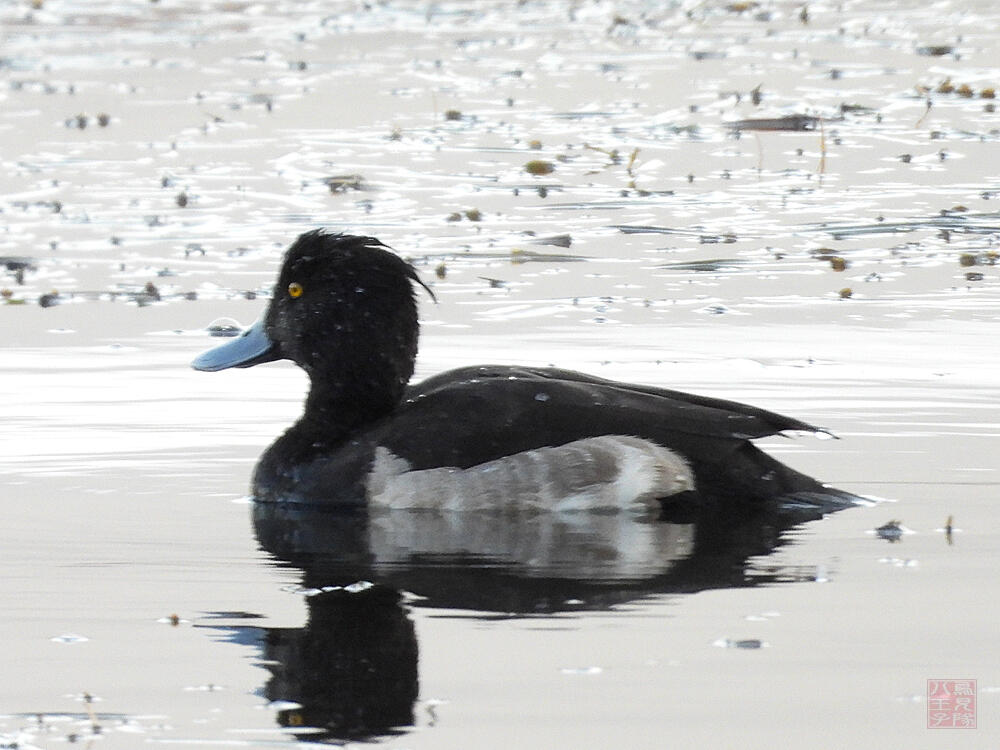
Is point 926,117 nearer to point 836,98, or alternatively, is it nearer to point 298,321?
point 836,98

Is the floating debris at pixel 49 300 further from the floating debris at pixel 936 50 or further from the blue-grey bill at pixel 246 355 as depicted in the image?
the floating debris at pixel 936 50

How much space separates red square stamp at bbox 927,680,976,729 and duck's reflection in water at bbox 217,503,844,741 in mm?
1465

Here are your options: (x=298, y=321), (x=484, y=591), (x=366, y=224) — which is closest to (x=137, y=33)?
(x=366, y=224)

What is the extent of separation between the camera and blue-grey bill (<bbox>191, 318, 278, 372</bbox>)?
10305 mm

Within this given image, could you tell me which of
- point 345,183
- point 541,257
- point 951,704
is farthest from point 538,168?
point 951,704

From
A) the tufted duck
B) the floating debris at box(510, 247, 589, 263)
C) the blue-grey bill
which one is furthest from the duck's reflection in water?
the floating debris at box(510, 247, 589, 263)

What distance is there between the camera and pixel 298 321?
397 inches

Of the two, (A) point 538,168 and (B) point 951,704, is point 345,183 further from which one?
(B) point 951,704

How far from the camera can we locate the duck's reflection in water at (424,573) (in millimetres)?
6586

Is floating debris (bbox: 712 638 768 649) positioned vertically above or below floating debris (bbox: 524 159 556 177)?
below

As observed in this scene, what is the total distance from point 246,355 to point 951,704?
491 centimetres

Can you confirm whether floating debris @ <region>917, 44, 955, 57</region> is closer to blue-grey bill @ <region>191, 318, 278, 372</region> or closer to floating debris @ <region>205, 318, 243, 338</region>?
floating debris @ <region>205, 318, 243, 338</region>

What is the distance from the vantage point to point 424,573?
810 centimetres

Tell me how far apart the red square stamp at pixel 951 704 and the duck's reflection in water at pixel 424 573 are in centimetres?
146
